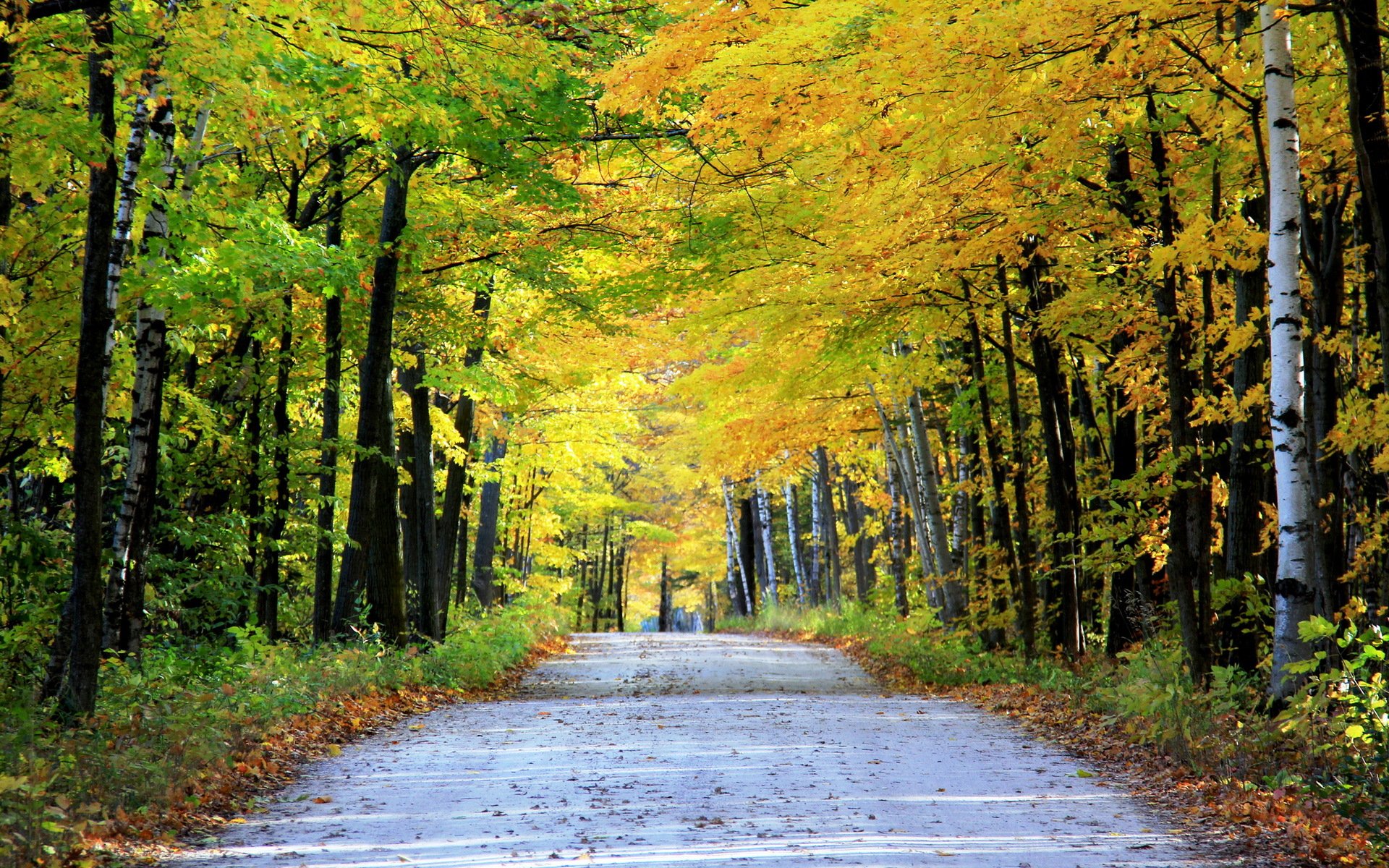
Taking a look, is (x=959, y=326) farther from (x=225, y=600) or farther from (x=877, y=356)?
(x=225, y=600)

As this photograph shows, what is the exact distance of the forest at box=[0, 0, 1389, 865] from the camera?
711 centimetres

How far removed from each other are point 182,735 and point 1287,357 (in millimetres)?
7569

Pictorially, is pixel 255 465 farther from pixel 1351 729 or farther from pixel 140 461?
pixel 1351 729

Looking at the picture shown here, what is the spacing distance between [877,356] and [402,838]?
33.3 ft

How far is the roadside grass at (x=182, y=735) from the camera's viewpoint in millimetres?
5402

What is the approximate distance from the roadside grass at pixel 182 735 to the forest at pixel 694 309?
0.16ft

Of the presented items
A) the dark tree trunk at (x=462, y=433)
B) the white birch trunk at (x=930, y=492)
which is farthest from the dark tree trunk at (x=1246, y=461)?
the dark tree trunk at (x=462, y=433)

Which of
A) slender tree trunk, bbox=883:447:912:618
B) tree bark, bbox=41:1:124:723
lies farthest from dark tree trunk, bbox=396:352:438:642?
slender tree trunk, bbox=883:447:912:618

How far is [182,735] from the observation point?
23.5 ft

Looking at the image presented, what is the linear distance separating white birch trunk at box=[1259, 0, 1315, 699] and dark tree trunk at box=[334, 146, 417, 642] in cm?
982

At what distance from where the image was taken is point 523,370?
1719 centimetres

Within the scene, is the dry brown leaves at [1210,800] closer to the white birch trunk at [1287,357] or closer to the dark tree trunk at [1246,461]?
the white birch trunk at [1287,357]

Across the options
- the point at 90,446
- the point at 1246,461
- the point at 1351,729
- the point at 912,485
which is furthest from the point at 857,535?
the point at 90,446

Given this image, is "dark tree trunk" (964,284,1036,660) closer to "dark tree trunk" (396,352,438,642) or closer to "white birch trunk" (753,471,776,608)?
"dark tree trunk" (396,352,438,642)
